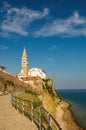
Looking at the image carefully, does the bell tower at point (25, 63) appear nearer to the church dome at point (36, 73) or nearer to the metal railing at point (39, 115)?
the church dome at point (36, 73)

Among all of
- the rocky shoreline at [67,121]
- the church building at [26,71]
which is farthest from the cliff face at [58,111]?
the church building at [26,71]

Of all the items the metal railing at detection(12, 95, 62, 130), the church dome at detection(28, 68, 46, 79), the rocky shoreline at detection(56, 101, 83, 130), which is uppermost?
the church dome at detection(28, 68, 46, 79)

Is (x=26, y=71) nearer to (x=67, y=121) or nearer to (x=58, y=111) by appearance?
(x=58, y=111)

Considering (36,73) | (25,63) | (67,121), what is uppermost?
(25,63)

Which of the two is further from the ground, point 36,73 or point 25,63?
point 25,63

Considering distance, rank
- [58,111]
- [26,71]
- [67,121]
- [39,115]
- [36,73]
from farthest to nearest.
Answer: [36,73] < [26,71] < [58,111] < [67,121] < [39,115]

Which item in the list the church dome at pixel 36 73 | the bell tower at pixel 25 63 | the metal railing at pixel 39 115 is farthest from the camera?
the church dome at pixel 36 73

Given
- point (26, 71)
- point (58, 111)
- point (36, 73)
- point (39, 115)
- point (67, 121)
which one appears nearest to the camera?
point (39, 115)

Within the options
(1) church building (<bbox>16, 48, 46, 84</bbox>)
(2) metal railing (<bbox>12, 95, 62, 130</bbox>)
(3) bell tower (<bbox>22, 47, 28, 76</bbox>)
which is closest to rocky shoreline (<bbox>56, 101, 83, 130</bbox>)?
(2) metal railing (<bbox>12, 95, 62, 130</bbox>)

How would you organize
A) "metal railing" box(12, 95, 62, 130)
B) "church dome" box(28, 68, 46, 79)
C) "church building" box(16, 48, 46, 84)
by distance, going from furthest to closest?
"church dome" box(28, 68, 46, 79) → "church building" box(16, 48, 46, 84) → "metal railing" box(12, 95, 62, 130)

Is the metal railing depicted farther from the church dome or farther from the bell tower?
the church dome

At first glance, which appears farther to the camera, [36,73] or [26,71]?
[36,73]

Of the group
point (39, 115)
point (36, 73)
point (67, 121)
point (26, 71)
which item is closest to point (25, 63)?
point (26, 71)

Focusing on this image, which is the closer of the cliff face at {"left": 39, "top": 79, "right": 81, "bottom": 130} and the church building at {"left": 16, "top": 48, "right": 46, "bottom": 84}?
the cliff face at {"left": 39, "top": 79, "right": 81, "bottom": 130}
